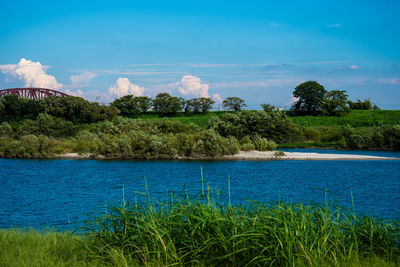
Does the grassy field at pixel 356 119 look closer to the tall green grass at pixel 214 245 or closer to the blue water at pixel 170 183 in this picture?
the blue water at pixel 170 183

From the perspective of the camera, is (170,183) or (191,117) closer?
(170,183)

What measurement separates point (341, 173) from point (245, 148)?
15.4m

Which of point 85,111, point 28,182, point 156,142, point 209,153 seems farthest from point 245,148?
point 85,111

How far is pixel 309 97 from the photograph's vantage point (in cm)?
8800

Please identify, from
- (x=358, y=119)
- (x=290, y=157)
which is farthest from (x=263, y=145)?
(x=358, y=119)

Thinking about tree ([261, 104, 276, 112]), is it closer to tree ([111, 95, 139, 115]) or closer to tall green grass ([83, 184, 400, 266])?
tree ([111, 95, 139, 115])

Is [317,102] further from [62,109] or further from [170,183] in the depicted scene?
[170,183]

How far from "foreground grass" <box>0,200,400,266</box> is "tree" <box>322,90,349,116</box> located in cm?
8106

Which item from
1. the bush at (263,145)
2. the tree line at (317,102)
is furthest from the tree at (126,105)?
the bush at (263,145)

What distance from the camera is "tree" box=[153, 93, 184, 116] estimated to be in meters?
93.2

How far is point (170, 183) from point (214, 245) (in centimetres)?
1884

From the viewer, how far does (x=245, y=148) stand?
150ft

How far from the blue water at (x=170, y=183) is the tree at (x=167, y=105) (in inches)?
2107

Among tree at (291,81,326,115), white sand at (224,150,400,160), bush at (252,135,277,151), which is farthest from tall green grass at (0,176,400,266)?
tree at (291,81,326,115)
